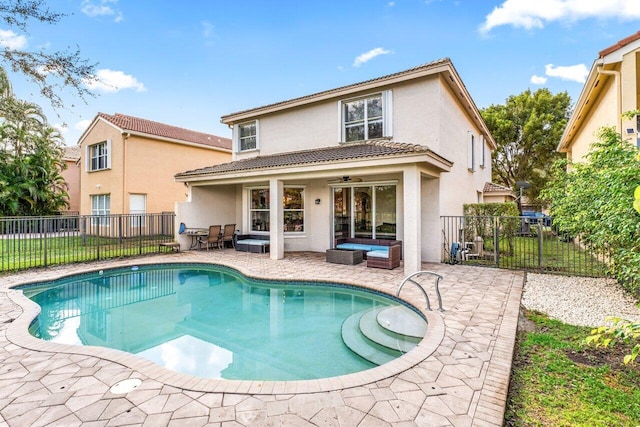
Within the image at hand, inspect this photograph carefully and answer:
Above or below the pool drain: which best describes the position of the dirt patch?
below

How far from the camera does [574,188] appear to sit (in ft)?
25.5

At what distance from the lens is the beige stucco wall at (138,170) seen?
20562mm

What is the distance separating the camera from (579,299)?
743 centimetres

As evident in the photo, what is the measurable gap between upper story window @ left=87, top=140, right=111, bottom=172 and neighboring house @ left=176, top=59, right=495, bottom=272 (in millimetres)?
9508

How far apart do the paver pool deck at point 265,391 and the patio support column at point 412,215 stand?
13.6 ft

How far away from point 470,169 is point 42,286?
18762 mm

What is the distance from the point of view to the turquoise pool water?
5.28 meters

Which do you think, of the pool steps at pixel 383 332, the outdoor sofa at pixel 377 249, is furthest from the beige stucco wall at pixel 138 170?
the pool steps at pixel 383 332

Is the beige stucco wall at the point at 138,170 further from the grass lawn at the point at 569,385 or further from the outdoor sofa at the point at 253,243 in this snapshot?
the grass lawn at the point at 569,385

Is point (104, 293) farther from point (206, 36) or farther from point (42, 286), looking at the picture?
point (206, 36)

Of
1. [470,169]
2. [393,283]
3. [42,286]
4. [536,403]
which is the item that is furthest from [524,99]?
[42,286]

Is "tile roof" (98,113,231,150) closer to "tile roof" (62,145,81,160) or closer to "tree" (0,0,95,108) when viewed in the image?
"tree" (0,0,95,108)

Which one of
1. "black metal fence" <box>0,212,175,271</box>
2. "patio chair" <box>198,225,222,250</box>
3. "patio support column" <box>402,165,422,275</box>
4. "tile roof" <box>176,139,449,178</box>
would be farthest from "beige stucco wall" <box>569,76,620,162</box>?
"black metal fence" <box>0,212,175,271</box>

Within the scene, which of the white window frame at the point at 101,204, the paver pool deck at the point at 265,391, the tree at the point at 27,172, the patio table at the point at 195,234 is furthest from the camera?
the tree at the point at 27,172
